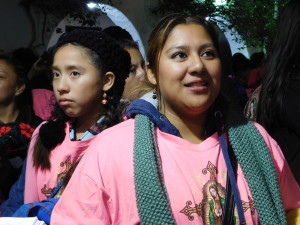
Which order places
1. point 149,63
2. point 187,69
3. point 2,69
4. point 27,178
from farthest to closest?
point 2,69 → point 27,178 → point 149,63 → point 187,69

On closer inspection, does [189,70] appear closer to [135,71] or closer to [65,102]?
[65,102]

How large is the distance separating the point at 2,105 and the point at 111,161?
203 centimetres

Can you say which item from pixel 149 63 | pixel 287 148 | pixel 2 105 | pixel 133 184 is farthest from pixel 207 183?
pixel 2 105

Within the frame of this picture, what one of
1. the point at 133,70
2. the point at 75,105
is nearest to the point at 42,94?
the point at 133,70

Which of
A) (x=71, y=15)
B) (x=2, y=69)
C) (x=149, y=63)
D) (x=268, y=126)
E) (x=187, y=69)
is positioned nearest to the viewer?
(x=187, y=69)

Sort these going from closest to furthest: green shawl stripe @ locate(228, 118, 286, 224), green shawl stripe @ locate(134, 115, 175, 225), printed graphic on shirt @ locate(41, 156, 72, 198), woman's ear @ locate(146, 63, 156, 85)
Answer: green shawl stripe @ locate(134, 115, 175, 225) → green shawl stripe @ locate(228, 118, 286, 224) → woman's ear @ locate(146, 63, 156, 85) → printed graphic on shirt @ locate(41, 156, 72, 198)

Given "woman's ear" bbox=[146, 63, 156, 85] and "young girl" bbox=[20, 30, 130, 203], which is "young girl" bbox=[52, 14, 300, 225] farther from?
"young girl" bbox=[20, 30, 130, 203]

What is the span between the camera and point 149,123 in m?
1.61

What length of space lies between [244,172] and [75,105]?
998 millimetres

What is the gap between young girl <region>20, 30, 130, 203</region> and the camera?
2199 millimetres

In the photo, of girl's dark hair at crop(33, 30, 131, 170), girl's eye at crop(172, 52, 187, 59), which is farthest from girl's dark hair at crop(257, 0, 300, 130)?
girl's eye at crop(172, 52, 187, 59)

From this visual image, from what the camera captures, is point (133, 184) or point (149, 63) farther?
point (149, 63)

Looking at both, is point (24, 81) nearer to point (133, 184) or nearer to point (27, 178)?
point (27, 178)

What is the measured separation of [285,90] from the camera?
231 cm
